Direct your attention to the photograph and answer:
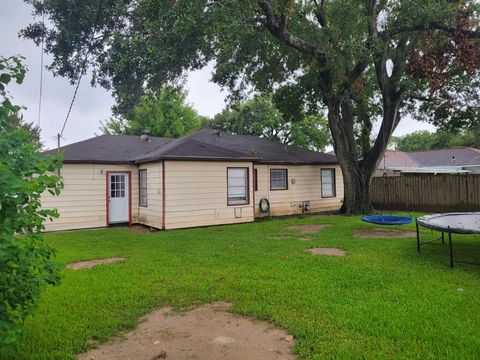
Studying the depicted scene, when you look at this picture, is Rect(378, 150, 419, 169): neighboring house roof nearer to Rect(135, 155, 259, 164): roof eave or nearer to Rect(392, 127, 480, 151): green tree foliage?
Rect(392, 127, 480, 151): green tree foliage

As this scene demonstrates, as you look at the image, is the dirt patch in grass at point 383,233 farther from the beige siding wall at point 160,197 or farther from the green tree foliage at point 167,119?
the green tree foliage at point 167,119

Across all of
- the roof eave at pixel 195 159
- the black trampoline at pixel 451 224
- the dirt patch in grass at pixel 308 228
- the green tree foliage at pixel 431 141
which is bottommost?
the dirt patch in grass at pixel 308 228

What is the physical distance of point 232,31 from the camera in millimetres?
8719

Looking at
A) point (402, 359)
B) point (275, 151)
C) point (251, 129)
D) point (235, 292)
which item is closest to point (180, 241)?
point (235, 292)

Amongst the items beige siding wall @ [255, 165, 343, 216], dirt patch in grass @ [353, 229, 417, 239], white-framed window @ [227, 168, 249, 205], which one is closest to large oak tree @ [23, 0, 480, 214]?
beige siding wall @ [255, 165, 343, 216]

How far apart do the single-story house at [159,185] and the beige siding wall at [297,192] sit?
0.20ft

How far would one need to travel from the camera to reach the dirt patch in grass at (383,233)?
29.1 feet

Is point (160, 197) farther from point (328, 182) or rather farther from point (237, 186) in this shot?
point (328, 182)

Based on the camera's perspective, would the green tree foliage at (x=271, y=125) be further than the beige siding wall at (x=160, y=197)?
Yes

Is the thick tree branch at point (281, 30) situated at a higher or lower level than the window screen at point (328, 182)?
higher

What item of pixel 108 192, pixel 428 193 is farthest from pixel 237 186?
pixel 428 193

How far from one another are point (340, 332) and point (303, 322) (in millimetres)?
386

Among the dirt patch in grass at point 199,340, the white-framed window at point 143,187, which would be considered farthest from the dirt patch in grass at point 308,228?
the dirt patch in grass at point 199,340

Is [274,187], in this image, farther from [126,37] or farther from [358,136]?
[126,37]
